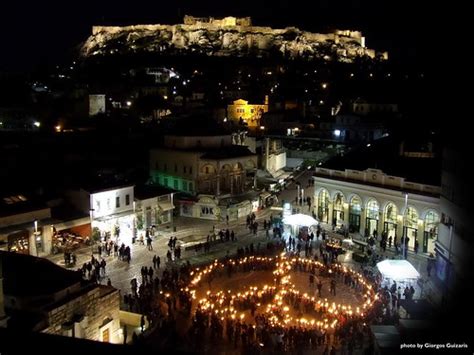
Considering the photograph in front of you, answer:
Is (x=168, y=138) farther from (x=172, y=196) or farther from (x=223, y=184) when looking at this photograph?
(x=172, y=196)

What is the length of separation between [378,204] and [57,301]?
27.1 metres

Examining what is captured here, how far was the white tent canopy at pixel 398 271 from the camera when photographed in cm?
2728

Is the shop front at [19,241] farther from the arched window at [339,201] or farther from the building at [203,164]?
the arched window at [339,201]

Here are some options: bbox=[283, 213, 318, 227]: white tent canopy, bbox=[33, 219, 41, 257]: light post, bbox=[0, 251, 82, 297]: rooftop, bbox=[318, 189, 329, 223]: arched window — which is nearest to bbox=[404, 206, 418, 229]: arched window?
bbox=[283, 213, 318, 227]: white tent canopy

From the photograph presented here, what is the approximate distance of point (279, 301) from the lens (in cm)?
2634

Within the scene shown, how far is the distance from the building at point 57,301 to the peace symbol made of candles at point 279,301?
458 cm

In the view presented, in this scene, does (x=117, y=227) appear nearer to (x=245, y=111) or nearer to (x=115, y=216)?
(x=115, y=216)

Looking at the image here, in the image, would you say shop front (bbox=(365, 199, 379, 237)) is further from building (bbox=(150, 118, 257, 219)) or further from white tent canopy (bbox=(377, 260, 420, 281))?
building (bbox=(150, 118, 257, 219))

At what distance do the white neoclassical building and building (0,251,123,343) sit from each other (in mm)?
21717

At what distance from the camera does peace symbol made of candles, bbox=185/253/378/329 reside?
24.0 m

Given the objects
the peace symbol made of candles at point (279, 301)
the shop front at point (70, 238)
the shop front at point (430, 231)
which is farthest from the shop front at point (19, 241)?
the shop front at point (430, 231)

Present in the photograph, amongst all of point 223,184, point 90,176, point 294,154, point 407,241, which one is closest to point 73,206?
point 90,176

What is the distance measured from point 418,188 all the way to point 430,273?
8.85 meters

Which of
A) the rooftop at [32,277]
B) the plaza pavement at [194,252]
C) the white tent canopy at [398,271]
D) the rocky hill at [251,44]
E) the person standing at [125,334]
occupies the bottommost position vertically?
the plaza pavement at [194,252]
